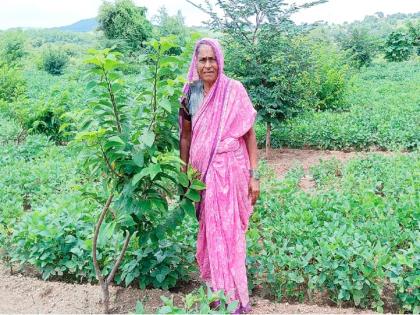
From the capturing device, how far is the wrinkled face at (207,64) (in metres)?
3.37

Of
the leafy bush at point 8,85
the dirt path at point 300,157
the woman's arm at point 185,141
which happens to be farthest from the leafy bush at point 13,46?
the woman's arm at point 185,141

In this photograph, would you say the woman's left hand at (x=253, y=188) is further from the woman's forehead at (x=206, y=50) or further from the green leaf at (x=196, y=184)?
the woman's forehead at (x=206, y=50)

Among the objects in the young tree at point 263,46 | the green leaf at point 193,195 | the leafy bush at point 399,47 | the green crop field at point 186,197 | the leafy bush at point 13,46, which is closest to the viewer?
the green crop field at point 186,197

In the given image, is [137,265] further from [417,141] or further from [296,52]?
[417,141]

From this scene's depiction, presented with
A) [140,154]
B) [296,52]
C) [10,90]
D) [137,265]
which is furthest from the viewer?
[10,90]

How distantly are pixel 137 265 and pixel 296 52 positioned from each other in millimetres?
5412

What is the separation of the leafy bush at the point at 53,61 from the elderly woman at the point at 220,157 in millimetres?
31574

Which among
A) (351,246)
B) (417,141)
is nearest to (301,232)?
(351,246)

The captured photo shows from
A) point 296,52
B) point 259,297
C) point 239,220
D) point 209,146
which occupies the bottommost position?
point 259,297

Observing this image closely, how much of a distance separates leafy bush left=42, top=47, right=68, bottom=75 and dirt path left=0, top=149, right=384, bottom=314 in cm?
3082

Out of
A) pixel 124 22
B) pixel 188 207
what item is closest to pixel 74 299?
pixel 188 207

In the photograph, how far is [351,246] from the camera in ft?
13.0

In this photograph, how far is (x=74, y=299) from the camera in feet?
12.6

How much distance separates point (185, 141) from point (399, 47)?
109 feet
